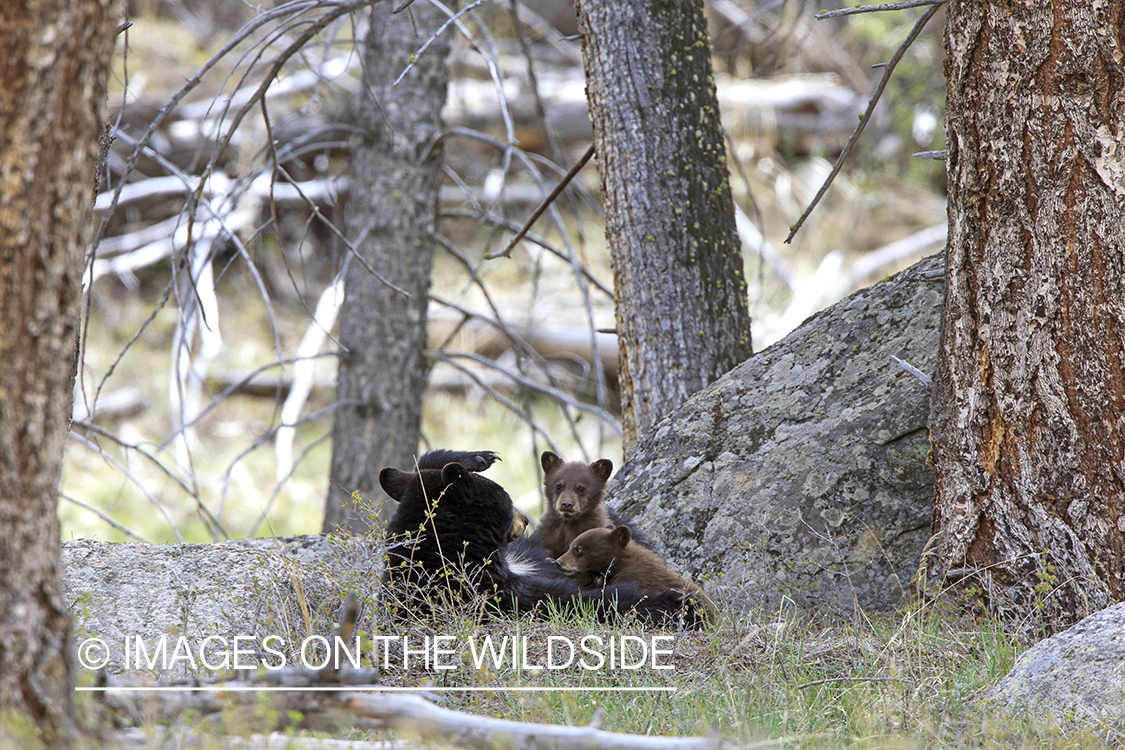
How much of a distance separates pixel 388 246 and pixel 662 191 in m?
2.58

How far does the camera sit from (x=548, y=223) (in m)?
Answer: 13.6

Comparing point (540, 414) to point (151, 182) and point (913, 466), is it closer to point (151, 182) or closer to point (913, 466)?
point (151, 182)

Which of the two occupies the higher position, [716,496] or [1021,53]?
[1021,53]

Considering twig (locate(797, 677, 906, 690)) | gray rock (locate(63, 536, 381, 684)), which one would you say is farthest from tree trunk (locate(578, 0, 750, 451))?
twig (locate(797, 677, 906, 690))

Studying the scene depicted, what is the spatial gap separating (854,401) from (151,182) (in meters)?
8.26

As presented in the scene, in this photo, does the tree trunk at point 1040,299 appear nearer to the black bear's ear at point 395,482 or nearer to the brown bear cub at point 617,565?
the brown bear cub at point 617,565

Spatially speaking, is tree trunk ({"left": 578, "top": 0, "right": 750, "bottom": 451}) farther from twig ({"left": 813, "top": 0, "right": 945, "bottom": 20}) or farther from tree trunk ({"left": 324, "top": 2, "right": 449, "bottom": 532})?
tree trunk ({"left": 324, "top": 2, "right": 449, "bottom": 532})

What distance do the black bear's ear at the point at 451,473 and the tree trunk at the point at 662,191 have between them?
192 centimetres

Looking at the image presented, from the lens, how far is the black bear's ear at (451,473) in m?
4.13

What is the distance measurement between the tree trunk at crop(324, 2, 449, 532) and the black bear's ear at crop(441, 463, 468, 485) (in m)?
3.24

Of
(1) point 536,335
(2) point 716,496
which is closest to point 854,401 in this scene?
(2) point 716,496

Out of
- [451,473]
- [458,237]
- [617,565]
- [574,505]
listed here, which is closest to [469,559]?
[451,473]

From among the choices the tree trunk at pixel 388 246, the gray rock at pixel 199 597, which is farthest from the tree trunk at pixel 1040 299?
the tree trunk at pixel 388 246

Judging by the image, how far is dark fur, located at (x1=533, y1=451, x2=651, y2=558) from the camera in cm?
509
